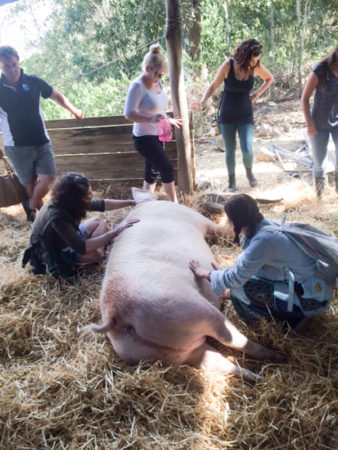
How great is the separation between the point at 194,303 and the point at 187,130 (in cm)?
307

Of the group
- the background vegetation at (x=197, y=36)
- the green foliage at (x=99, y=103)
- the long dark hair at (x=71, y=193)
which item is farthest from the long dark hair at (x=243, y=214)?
the green foliage at (x=99, y=103)

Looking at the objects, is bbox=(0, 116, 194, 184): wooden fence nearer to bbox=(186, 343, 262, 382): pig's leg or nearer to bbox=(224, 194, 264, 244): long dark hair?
bbox=(224, 194, 264, 244): long dark hair

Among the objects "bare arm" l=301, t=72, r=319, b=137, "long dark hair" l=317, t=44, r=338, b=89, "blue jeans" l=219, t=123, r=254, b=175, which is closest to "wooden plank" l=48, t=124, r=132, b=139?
"blue jeans" l=219, t=123, r=254, b=175

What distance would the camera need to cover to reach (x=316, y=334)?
88.0 inches

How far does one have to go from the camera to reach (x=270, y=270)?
6.98 feet

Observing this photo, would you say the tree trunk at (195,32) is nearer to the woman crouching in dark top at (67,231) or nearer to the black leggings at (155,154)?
the black leggings at (155,154)

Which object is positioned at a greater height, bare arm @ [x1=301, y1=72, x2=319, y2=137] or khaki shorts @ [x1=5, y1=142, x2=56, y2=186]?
bare arm @ [x1=301, y1=72, x2=319, y2=137]

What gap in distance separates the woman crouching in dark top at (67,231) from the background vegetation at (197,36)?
648 cm

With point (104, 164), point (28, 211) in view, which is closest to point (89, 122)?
point (104, 164)

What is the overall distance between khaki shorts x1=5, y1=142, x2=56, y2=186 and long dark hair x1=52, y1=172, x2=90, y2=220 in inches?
59.0

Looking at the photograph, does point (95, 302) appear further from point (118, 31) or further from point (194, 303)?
point (118, 31)

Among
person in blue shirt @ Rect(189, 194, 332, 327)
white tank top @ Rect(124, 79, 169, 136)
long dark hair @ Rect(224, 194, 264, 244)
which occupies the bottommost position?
person in blue shirt @ Rect(189, 194, 332, 327)

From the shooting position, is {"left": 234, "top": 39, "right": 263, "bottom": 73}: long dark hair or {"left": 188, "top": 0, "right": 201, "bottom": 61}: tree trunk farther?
{"left": 188, "top": 0, "right": 201, "bottom": 61}: tree trunk

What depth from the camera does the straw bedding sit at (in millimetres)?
1709
